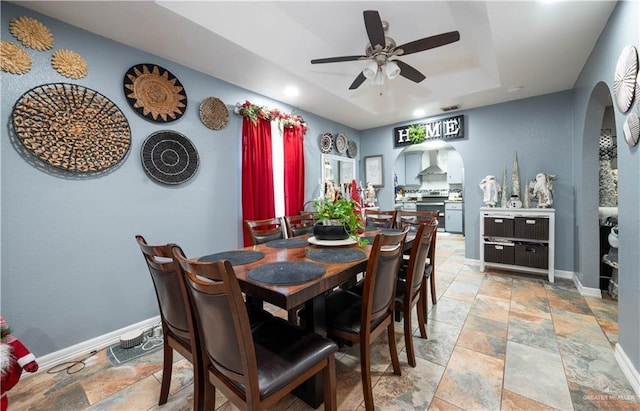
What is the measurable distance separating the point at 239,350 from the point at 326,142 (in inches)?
152

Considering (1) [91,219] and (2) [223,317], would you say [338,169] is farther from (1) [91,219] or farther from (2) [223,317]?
(2) [223,317]

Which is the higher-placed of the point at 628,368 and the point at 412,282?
the point at 412,282

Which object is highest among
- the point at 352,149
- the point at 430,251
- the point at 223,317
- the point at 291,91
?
the point at 291,91

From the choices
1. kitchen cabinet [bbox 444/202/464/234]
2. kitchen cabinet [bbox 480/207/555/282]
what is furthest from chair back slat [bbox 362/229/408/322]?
kitchen cabinet [bbox 444/202/464/234]

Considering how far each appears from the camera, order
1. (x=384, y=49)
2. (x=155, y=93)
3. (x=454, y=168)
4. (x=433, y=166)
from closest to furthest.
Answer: (x=384, y=49)
(x=155, y=93)
(x=454, y=168)
(x=433, y=166)

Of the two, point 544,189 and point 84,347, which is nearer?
point 84,347

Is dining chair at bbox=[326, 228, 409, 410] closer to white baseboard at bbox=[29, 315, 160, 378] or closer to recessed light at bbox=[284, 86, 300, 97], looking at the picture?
white baseboard at bbox=[29, 315, 160, 378]

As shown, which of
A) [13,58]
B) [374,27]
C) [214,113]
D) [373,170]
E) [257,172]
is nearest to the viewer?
[13,58]

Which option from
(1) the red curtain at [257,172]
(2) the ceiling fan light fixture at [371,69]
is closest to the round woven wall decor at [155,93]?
(1) the red curtain at [257,172]

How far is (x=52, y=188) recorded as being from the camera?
184cm

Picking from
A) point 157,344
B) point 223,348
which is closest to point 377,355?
point 223,348

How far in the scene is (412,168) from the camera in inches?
301

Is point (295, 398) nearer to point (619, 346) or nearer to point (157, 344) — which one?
point (157, 344)

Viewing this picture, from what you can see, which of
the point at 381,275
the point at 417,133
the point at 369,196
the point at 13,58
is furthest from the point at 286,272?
the point at 417,133
